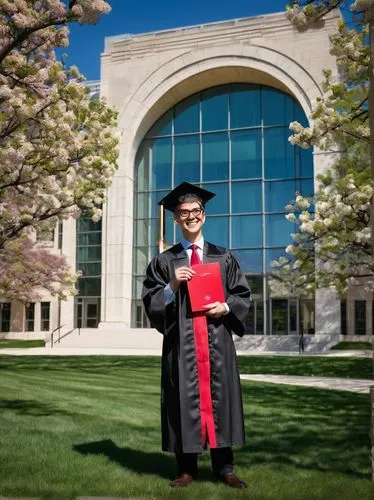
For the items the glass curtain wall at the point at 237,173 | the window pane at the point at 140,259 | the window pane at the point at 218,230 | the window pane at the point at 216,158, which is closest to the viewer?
the glass curtain wall at the point at 237,173

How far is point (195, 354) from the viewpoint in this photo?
478 centimetres

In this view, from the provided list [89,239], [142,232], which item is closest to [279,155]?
[142,232]

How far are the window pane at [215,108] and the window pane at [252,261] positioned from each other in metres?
7.81

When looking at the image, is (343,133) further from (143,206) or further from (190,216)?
(143,206)

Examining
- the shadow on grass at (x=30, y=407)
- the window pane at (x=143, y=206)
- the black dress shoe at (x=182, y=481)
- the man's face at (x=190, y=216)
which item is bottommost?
the shadow on grass at (x=30, y=407)

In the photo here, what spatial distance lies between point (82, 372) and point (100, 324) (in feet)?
65.9

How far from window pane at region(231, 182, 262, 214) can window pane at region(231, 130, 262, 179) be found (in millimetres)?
542

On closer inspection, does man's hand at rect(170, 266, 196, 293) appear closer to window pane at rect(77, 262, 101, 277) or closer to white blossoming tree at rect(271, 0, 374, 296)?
white blossoming tree at rect(271, 0, 374, 296)

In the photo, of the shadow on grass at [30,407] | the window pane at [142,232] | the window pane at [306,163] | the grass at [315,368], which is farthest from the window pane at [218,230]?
the shadow on grass at [30,407]

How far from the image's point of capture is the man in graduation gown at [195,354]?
4.65 m

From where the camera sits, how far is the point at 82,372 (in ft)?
51.2

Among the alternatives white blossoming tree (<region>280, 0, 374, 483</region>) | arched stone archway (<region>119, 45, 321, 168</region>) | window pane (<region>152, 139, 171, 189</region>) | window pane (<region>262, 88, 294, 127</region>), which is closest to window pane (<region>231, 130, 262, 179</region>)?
window pane (<region>262, 88, 294, 127</region>)

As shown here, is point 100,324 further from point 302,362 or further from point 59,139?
point 59,139

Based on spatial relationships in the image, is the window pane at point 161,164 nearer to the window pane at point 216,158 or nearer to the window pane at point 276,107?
the window pane at point 216,158
